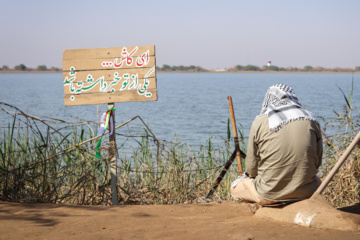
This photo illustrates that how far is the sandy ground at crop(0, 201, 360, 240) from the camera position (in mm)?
3840

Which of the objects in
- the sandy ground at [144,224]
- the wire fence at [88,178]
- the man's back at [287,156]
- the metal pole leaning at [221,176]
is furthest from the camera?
the metal pole leaning at [221,176]

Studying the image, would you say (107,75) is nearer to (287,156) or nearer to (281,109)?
(281,109)

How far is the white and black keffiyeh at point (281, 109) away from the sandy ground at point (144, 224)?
0.95 metres

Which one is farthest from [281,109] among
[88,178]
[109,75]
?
[88,178]

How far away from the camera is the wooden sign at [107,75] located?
5.39m

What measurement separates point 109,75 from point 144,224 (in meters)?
1.99

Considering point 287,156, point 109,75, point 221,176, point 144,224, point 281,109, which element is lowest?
point 144,224

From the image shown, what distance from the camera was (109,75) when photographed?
539 centimetres

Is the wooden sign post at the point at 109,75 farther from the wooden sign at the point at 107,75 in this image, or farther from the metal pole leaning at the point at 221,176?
the metal pole leaning at the point at 221,176

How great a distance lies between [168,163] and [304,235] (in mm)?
2678

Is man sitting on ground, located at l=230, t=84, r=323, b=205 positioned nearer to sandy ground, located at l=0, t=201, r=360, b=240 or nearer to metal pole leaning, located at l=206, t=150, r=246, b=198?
sandy ground, located at l=0, t=201, r=360, b=240

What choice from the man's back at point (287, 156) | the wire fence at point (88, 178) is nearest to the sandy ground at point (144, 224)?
the man's back at point (287, 156)

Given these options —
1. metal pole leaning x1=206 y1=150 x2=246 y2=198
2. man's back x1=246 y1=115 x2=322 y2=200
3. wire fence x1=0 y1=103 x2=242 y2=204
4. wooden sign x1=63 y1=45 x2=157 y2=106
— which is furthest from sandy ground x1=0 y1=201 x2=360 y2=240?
wooden sign x1=63 y1=45 x2=157 y2=106

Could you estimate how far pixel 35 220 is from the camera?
4.35m
